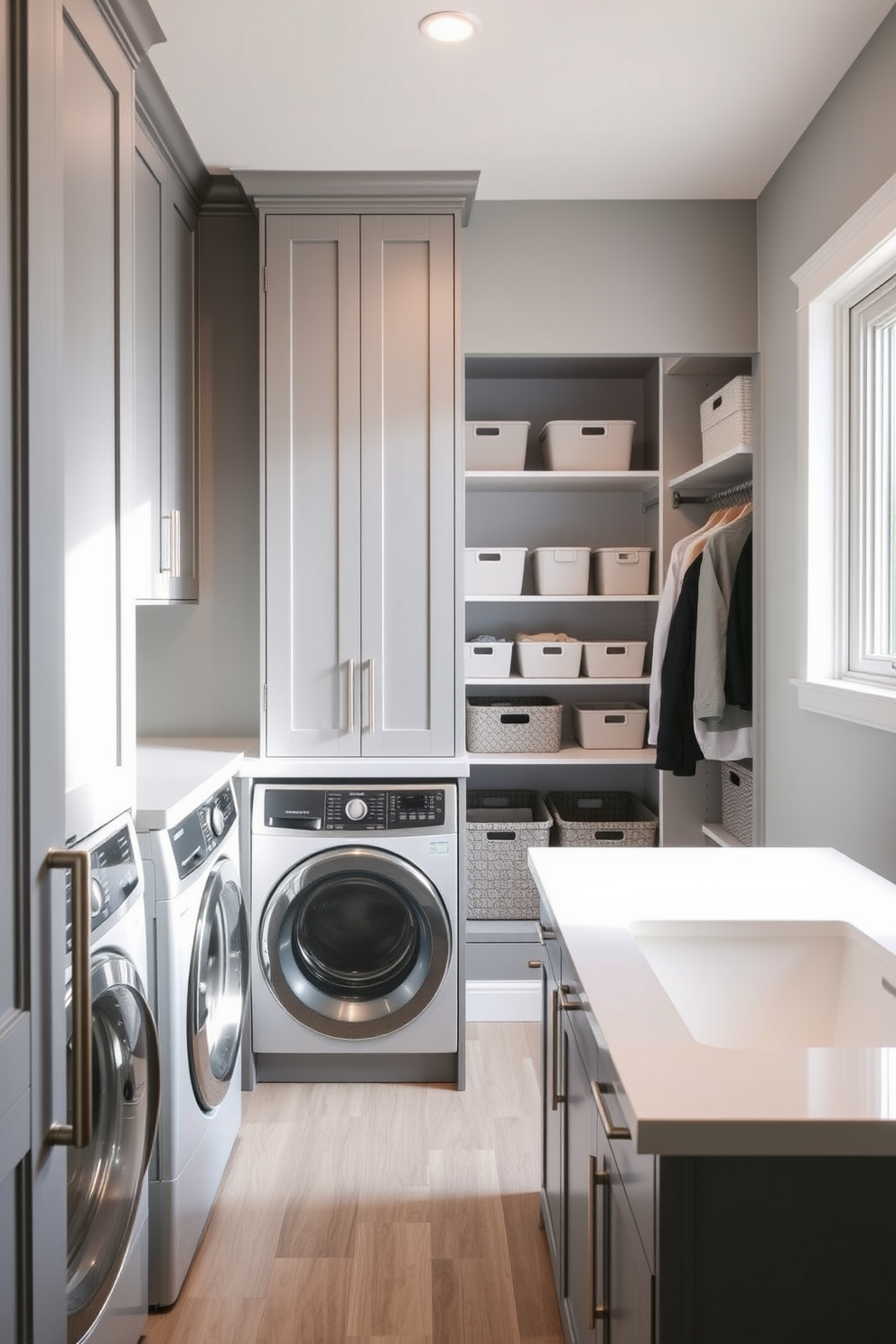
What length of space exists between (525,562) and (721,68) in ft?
6.54

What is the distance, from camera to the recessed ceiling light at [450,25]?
6.57 feet

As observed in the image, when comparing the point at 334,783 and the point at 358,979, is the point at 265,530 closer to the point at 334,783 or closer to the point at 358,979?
the point at 334,783

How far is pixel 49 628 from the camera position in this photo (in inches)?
41.8

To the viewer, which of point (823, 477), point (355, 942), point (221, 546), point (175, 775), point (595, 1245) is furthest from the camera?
point (221, 546)

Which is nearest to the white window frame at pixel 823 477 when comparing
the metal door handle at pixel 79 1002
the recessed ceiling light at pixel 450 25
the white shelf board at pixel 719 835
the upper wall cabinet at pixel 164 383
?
the white shelf board at pixel 719 835

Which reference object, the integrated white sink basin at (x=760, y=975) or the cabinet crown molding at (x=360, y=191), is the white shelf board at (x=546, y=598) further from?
the integrated white sink basin at (x=760, y=975)

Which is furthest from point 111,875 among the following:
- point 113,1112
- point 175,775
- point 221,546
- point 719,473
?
point 719,473

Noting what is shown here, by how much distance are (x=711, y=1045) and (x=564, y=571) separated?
7.56 ft

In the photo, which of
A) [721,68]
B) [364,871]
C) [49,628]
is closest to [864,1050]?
[49,628]

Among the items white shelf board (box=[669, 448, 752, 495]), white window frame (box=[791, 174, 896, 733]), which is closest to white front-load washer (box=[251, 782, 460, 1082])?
white window frame (box=[791, 174, 896, 733])

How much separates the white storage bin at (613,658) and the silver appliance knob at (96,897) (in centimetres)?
230

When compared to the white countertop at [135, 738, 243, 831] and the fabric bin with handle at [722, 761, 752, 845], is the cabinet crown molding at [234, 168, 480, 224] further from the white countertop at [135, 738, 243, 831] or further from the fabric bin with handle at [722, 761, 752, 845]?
the fabric bin with handle at [722, 761, 752, 845]

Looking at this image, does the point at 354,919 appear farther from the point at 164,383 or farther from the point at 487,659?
the point at 164,383

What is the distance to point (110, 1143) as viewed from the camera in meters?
1.61
